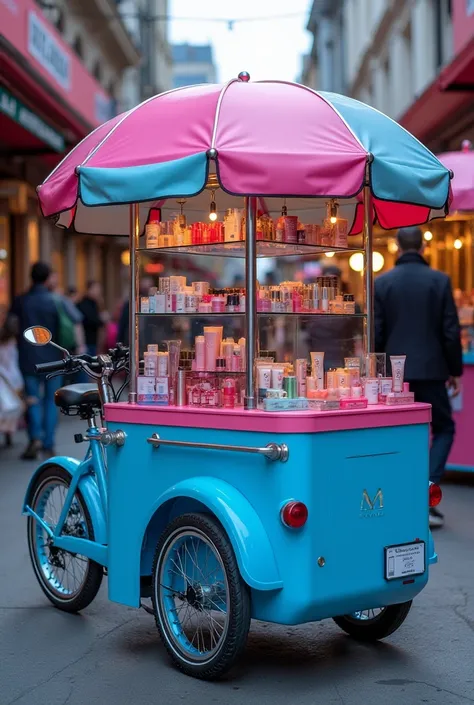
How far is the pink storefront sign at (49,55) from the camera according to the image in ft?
45.5

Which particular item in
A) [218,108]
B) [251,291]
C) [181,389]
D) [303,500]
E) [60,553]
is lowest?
[60,553]

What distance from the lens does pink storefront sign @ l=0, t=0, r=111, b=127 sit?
545 inches

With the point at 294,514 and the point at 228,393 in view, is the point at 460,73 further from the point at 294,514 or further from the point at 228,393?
the point at 294,514

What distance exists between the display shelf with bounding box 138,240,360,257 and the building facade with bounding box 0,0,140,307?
673cm

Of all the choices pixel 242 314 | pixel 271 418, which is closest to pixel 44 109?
pixel 242 314

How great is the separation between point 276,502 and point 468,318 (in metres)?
6.97

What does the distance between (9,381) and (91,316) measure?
6.00 m

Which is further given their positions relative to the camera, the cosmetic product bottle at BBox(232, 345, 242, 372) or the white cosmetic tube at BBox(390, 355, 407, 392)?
the white cosmetic tube at BBox(390, 355, 407, 392)

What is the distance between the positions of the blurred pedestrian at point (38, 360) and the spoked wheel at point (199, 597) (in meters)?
6.75

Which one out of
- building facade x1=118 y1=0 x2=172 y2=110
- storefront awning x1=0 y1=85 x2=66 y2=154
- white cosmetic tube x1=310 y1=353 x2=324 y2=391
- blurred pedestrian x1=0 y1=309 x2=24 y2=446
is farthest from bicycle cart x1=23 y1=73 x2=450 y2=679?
building facade x1=118 y1=0 x2=172 y2=110

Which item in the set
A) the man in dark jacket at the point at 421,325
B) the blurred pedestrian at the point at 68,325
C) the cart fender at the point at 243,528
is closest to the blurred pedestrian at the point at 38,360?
the blurred pedestrian at the point at 68,325

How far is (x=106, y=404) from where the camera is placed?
5.48 m

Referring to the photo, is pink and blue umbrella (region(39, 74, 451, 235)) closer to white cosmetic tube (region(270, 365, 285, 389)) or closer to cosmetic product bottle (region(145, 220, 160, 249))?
cosmetic product bottle (region(145, 220, 160, 249))

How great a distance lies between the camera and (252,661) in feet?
16.4
